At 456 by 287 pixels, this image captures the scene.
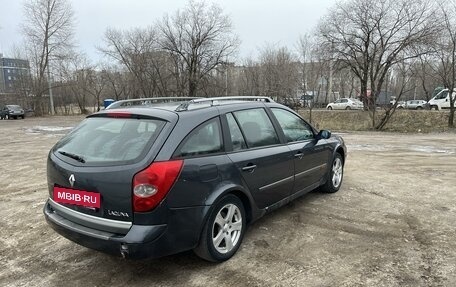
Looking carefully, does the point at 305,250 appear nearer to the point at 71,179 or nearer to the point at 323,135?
the point at 323,135

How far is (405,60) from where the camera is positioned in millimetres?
27953

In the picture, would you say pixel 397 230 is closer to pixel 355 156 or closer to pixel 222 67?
pixel 355 156

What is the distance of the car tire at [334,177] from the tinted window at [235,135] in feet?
7.33

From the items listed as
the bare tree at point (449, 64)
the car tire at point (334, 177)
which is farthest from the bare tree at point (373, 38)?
the car tire at point (334, 177)

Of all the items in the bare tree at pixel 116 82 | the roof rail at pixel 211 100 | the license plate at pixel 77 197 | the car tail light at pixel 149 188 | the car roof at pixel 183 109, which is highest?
the bare tree at pixel 116 82

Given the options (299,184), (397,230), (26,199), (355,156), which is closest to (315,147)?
(299,184)

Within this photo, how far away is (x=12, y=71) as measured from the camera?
161ft

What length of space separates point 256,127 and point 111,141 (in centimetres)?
161

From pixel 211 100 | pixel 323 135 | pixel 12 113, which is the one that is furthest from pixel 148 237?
pixel 12 113

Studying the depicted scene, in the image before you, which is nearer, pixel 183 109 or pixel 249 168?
pixel 183 109

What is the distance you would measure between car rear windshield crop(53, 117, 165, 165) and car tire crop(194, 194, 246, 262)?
33.5 inches

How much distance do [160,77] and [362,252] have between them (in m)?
39.8

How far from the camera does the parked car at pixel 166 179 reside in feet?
9.69

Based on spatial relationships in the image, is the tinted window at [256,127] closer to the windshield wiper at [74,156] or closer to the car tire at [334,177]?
the windshield wiper at [74,156]
